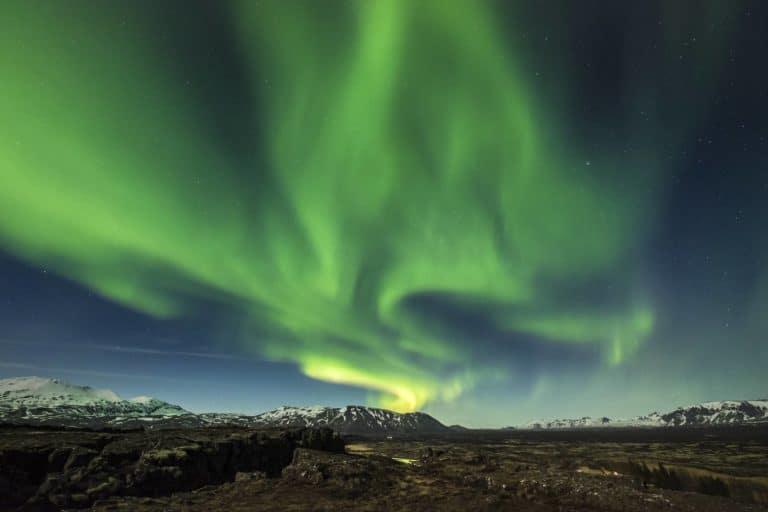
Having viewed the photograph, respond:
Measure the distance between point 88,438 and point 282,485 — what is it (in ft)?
71.6

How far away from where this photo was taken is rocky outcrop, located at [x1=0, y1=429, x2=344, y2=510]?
2877cm

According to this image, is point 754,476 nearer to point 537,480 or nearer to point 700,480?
point 700,480


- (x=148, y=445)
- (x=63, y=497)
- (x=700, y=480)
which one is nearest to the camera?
(x=63, y=497)

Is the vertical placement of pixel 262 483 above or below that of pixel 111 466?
below

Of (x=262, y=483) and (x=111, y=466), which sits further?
(x=262, y=483)

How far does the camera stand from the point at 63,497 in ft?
91.1

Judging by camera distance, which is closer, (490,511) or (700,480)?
(490,511)

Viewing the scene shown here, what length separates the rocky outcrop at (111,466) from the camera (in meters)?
28.8

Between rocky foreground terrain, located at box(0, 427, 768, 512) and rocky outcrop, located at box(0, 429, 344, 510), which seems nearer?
rocky foreground terrain, located at box(0, 427, 768, 512)

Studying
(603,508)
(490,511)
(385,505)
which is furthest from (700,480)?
(385,505)

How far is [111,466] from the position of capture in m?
32.8

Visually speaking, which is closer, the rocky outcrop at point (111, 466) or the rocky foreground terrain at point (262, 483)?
the rocky foreground terrain at point (262, 483)

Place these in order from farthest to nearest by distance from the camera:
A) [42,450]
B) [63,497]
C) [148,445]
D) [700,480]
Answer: [700,480] → [148,445] → [42,450] → [63,497]

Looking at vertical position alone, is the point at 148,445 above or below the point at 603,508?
above
